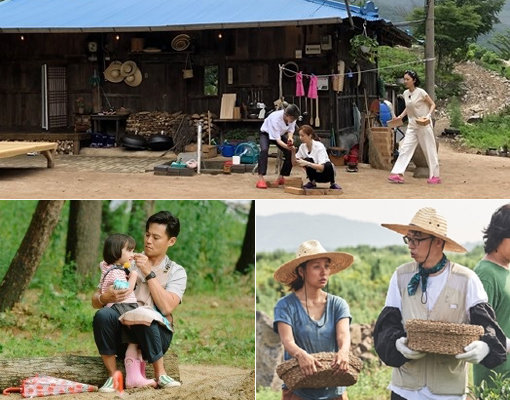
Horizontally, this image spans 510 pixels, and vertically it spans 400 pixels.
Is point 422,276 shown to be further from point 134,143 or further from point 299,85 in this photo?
point 134,143

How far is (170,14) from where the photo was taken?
1642 cm

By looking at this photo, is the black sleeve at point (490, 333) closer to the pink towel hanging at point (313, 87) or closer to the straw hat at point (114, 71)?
the pink towel hanging at point (313, 87)

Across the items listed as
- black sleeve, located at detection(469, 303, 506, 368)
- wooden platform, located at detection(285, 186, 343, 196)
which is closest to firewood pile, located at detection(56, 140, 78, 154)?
wooden platform, located at detection(285, 186, 343, 196)

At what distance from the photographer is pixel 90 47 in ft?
56.6

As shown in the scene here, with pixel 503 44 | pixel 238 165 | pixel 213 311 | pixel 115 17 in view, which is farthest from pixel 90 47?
pixel 503 44

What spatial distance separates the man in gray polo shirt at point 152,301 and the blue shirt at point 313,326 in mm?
824

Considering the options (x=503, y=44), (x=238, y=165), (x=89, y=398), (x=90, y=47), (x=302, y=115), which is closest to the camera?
(x=89, y=398)

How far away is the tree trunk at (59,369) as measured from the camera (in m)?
6.53

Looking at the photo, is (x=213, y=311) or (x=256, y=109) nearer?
(x=213, y=311)

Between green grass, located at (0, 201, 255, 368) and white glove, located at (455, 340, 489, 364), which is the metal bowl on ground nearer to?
green grass, located at (0, 201, 255, 368)

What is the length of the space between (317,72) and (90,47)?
4.56 metres

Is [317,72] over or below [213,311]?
over

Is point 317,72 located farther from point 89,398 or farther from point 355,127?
point 89,398

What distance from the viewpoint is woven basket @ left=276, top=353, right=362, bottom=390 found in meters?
6.58
